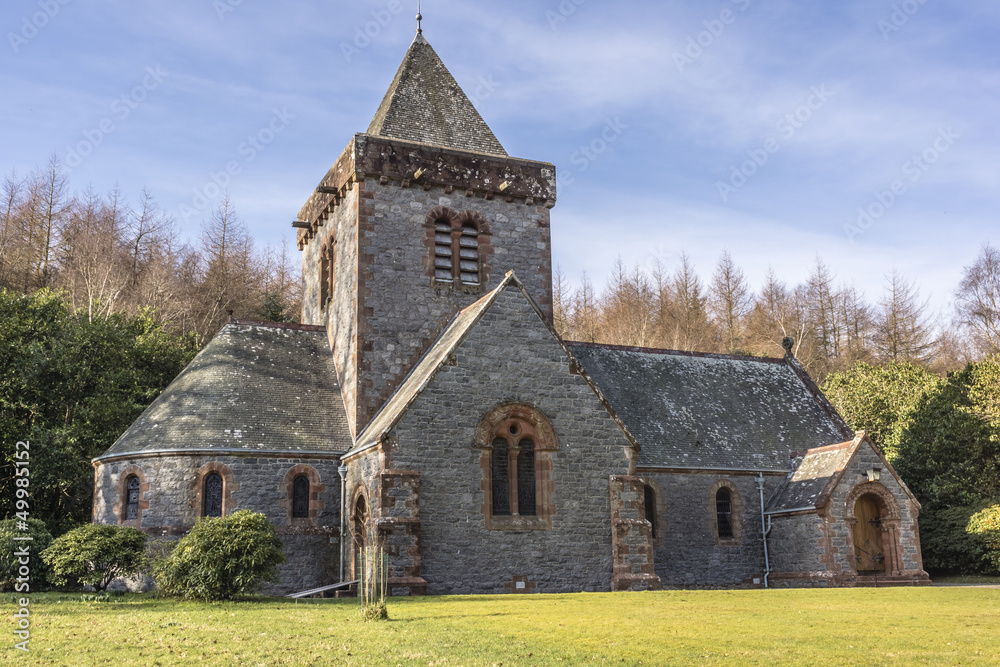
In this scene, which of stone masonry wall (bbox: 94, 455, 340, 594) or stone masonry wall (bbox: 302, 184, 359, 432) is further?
stone masonry wall (bbox: 302, 184, 359, 432)

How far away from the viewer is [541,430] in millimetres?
20984

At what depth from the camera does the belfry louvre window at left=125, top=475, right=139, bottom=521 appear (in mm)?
21938

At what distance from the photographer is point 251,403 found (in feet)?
76.4

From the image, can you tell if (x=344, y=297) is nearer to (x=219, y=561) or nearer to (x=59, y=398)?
(x=59, y=398)

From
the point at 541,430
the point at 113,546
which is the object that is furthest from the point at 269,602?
the point at 541,430

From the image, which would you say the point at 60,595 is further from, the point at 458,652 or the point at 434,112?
the point at 434,112

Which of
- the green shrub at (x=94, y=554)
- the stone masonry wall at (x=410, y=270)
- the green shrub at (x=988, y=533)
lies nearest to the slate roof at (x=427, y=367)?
the stone masonry wall at (x=410, y=270)

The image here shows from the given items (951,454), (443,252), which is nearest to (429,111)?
(443,252)

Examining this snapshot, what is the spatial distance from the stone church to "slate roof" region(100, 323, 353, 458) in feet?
0.25

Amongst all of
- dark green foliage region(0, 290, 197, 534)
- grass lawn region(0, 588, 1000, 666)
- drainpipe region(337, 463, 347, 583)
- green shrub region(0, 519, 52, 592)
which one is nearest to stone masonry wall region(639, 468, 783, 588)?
grass lawn region(0, 588, 1000, 666)

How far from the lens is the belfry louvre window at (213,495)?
21.4 metres

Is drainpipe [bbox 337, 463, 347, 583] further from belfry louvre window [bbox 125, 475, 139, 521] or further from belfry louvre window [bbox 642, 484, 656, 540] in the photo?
belfry louvre window [bbox 642, 484, 656, 540]

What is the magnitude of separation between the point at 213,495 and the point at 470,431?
674 centimetres

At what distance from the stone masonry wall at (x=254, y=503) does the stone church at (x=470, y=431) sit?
0.05 m
